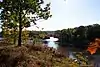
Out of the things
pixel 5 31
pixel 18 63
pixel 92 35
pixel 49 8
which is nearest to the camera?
pixel 18 63

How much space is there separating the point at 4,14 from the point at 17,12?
2511 mm

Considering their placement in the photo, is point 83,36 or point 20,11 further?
point 83,36

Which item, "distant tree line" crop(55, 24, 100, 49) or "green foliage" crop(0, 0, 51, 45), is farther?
"distant tree line" crop(55, 24, 100, 49)

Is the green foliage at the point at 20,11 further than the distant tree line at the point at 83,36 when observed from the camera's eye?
No

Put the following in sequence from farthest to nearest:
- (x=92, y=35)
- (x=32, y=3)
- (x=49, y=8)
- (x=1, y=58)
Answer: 1. (x=92, y=35)
2. (x=49, y=8)
3. (x=32, y=3)
4. (x=1, y=58)

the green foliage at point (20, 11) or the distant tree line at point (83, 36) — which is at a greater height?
the green foliage at point (20, 11)

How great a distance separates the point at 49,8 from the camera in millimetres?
37750

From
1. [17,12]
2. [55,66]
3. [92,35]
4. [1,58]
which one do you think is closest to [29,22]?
[17,12]

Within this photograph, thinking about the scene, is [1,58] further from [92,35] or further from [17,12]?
[92,35]

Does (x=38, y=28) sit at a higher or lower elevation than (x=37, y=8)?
lower

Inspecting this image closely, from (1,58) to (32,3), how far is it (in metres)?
12.6

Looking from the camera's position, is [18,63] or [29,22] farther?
[29,22]

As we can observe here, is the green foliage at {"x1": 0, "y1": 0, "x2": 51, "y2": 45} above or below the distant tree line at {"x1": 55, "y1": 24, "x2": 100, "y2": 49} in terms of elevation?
above

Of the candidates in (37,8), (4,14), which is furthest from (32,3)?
(4,14)
